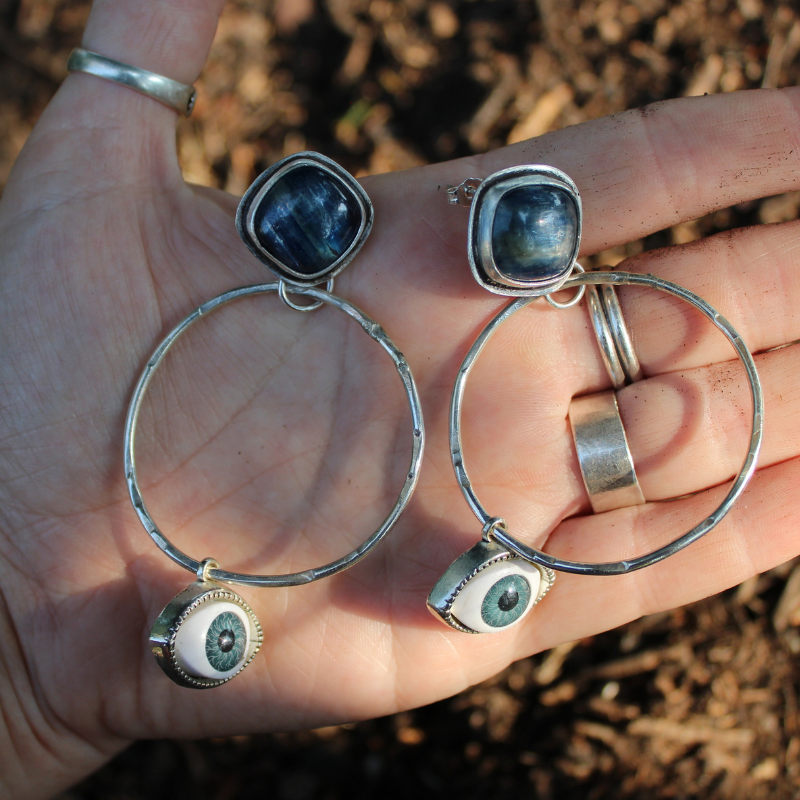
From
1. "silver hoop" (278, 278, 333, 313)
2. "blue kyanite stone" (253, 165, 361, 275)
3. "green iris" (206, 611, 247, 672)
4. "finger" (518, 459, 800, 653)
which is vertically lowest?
"finger" (518, 459, 800, 653)

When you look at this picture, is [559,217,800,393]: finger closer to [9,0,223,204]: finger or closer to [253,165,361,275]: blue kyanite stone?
[253,165,361,275]: blue kyanite stone

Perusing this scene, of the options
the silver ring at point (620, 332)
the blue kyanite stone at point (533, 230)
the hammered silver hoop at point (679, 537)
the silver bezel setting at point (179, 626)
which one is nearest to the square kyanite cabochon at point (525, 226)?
the blue kyanite stone at point (533, 230)

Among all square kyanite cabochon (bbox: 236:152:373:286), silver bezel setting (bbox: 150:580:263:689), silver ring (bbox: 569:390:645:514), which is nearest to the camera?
silver bezel setting (bbox: 150:580:263:689)

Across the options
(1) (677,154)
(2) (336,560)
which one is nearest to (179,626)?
(2) (336,560)

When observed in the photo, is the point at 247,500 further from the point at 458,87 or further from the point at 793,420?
the point at 458,87

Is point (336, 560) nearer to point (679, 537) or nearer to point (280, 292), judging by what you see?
point (280, 292)

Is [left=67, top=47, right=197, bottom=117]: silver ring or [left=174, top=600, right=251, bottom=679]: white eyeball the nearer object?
[left=174, top=600, right=251, bottom=679]: white eyeball

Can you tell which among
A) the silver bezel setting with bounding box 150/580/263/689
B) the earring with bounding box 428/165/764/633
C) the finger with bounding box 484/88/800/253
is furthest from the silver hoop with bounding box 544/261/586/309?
the silver bezel setting with bounding box 150/580/263/689
